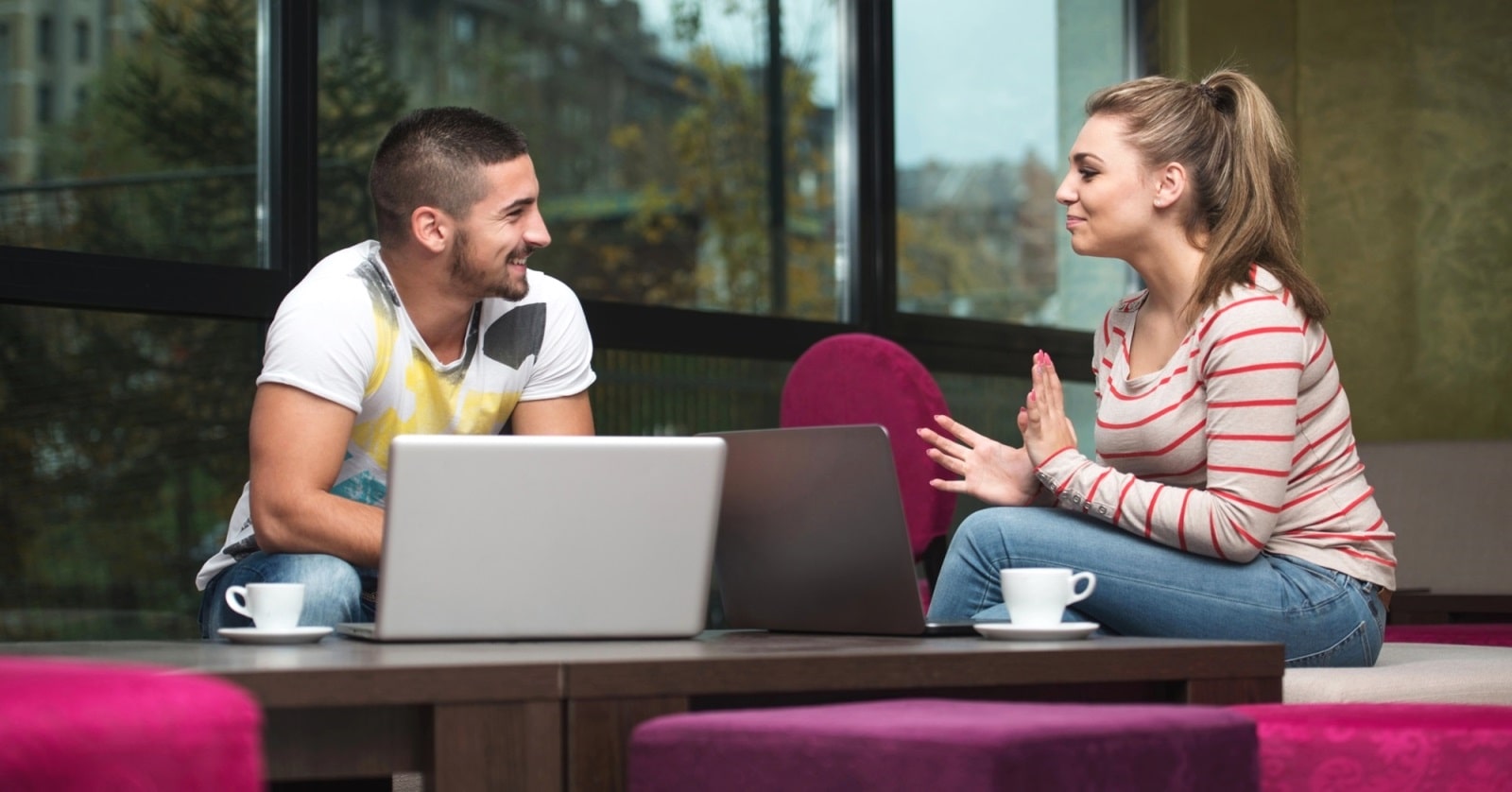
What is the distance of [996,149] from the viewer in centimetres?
459

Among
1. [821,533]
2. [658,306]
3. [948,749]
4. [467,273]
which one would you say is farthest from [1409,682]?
[658,306]

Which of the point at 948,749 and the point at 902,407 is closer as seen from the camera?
the point at 948,749

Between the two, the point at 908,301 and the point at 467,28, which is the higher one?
the point at 467,28

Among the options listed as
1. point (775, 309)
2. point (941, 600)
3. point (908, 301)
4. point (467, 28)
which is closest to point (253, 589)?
point (941, 600)

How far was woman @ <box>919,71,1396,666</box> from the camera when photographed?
1840 millimetres

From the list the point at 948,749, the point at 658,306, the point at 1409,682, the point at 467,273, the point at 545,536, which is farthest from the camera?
the point at 658,306

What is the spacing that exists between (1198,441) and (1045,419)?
0.58 ft

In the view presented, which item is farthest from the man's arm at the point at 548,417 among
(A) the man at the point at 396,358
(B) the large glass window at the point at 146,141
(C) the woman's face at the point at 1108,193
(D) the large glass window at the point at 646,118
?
(D) the large glass window at the point at 646,118

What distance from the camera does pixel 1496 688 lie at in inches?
70.7

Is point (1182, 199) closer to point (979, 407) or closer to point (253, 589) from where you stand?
point (253, 589)

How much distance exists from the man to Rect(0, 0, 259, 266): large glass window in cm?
83

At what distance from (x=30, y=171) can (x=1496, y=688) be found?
2.47 m

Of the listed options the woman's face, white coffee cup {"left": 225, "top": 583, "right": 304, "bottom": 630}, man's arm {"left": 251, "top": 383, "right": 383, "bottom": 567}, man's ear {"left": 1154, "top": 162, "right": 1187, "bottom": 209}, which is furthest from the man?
man's ear {"left": 1154, "top": 162, "right": 1187, "bottom": 209}

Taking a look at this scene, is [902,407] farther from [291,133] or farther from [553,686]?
[553,686]
